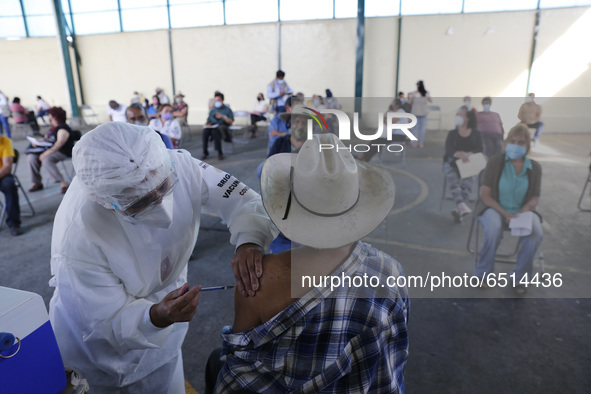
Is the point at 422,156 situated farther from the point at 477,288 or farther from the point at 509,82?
the point at 509,82

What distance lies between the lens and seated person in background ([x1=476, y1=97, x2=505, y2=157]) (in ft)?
11.1

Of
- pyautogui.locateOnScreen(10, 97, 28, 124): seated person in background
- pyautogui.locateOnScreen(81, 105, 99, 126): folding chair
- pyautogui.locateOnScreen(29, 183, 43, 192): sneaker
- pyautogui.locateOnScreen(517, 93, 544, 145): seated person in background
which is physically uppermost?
pyautogui.locateOnScreen(517, 93, 544, 145): seated person in background

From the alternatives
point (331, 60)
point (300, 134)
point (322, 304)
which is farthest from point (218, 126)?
point (322, 304)

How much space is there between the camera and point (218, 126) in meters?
8.85

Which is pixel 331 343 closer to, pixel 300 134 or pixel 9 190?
pixel 300 134

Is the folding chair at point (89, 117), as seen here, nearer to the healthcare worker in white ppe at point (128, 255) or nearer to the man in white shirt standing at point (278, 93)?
the man in white shirt standing at point (278, 93)

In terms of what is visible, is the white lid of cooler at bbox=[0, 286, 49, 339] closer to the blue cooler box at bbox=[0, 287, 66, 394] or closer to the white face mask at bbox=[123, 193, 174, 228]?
the blue cooler box at bbox=[0, 287, 66, 394]

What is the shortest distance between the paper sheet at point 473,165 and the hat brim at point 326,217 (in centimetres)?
277

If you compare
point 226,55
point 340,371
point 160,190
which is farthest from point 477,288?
point 226,55

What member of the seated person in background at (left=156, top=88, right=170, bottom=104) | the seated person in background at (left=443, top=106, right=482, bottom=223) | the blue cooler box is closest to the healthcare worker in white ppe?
the blue cooler box

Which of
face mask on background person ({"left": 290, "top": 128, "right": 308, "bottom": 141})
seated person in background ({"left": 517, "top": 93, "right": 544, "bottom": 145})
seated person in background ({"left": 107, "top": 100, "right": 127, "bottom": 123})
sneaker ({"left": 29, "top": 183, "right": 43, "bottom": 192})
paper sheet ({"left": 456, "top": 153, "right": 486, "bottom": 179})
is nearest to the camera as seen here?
seated person in background ({"left": 517, "top": 93, "right": 544, "bottom": 145})

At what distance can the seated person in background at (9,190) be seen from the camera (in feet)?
15.7

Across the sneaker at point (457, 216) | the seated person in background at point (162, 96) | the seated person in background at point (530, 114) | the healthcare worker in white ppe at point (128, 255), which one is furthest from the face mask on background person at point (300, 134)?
the seated person in background at point (162, 96)

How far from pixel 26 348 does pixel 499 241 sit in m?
3.45
